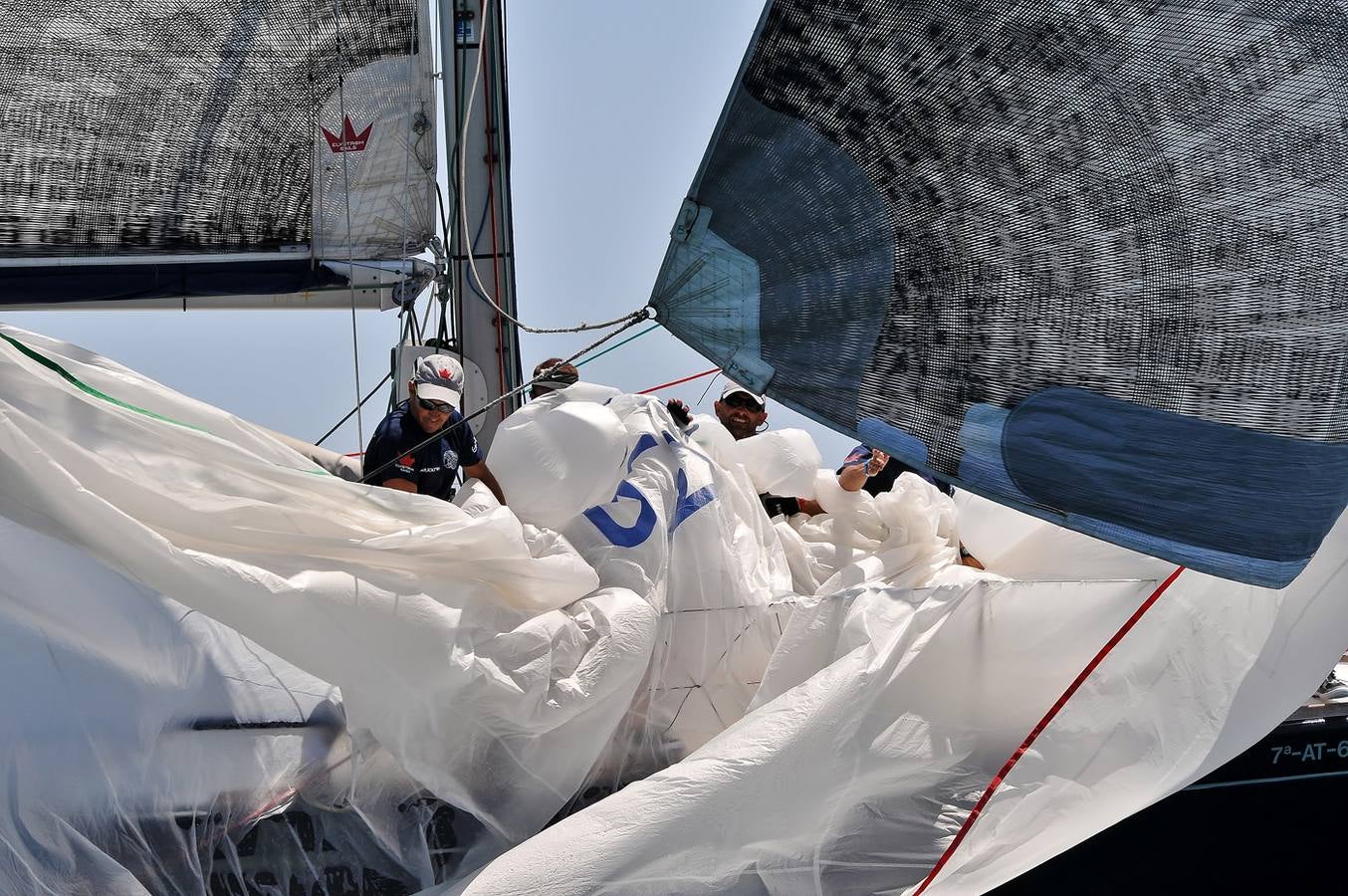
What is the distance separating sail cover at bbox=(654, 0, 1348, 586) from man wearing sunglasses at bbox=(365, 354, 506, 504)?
845mm

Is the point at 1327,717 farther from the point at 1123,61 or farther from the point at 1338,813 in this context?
the point at 1123,61

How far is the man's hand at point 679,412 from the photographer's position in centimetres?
288

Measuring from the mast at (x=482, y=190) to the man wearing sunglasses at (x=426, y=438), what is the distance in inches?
31.9

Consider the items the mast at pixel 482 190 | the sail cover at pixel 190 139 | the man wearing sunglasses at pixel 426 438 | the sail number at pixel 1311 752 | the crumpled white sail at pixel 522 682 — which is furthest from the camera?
the mast at pixel 482 190

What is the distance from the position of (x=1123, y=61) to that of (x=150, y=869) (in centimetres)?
198

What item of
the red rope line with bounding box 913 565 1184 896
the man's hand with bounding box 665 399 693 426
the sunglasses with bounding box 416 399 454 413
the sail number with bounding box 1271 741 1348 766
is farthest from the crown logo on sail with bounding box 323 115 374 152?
the sail number with bounding box 1271 741 1348 766

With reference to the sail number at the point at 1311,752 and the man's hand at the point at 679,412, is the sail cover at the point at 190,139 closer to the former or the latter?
the man's hand at the point at 679,412

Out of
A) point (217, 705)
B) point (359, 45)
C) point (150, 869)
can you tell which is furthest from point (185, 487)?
point (359, 45)

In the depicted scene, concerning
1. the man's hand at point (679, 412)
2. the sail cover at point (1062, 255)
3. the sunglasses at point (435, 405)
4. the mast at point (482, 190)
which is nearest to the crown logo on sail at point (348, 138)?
the mast at point (482, 190)

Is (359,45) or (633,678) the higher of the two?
(359,45)

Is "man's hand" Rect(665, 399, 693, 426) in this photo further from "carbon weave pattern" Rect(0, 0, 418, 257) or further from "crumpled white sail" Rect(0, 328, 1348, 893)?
"carbon weave pattern" Rect(0, 0, 418, 257)

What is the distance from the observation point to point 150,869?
161cm

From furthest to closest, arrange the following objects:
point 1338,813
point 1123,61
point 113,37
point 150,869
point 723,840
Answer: point 113,37
point 1338,813
point 1123,61
point 723,840
point 150,869

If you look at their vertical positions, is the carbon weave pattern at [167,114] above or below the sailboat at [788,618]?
above
